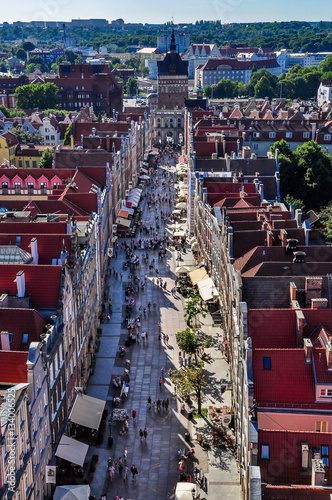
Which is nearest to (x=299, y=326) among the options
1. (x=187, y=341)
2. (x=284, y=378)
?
(x=284, y=378)

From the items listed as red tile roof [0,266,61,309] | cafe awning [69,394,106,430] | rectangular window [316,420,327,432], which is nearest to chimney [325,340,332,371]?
rectangular window [316,420,327,432]

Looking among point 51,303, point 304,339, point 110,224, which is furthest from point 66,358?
point 110,224

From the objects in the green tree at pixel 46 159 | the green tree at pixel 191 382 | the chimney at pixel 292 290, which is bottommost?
the green tree at pixel 191 382

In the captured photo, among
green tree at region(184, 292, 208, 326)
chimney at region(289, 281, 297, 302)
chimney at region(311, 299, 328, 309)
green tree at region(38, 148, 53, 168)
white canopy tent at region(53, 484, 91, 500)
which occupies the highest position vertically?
green tree at region(38, 148, 53, 168)

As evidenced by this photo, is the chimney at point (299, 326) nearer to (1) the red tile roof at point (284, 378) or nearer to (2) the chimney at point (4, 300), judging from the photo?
(1) the red tile roof at point (284, 378)

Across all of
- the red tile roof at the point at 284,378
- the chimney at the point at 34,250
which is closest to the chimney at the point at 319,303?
the red tile roof at the point at 284,378

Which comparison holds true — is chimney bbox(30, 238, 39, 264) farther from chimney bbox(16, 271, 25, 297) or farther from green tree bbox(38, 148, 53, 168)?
green tree bbox(38, 148, 53, 168)
